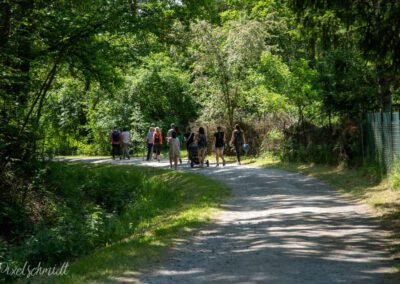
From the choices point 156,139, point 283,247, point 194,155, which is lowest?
point 283,247

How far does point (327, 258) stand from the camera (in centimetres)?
729

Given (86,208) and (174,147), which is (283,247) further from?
(174,147)

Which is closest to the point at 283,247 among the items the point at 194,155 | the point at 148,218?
Answer: the point at 148,218

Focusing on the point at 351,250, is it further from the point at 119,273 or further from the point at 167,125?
the point at 167,125

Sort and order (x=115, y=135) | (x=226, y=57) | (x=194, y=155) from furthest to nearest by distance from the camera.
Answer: (x=115, y=135)
(x=226, y=57)
(x=194, y=155)

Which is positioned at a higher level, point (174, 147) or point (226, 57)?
point (226, 57)

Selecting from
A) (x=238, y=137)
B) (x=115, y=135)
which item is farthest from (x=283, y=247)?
(x=115, y=135)

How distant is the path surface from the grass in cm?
32

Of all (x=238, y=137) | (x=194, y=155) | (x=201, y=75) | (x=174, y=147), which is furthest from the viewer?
(x=201, y=75)

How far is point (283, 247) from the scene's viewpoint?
802 cm

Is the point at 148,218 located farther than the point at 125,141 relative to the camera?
No

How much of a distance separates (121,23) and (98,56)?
1.51m

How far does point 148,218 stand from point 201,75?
651 inches

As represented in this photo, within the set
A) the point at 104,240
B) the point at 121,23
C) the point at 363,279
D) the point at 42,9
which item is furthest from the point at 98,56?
the point at 363,279
